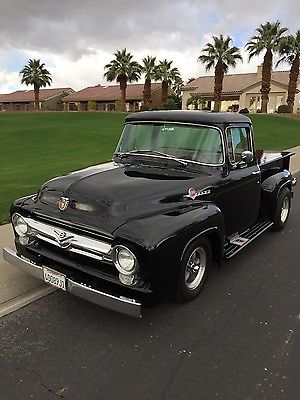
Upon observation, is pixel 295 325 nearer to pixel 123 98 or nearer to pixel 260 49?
pixel 260 49

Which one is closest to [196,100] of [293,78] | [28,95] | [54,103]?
[293,78]

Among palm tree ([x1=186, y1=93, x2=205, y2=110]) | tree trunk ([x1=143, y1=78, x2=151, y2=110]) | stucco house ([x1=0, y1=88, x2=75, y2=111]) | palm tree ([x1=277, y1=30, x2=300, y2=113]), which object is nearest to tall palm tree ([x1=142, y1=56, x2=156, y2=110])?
tree trunk ([x1=143, y1=78, x2=151, y2=110])

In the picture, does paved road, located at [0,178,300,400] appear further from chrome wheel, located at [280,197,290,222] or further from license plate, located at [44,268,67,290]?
chrome wheel, located at [280,197,290,222]

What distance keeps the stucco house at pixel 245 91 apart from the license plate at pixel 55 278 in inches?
1987

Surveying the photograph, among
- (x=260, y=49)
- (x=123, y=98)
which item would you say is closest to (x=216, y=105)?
(x=260, y=49)

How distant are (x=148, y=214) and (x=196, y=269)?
87cm

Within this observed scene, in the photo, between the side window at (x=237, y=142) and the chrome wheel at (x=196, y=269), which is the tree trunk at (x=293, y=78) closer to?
the side window at (x=237, y=142)

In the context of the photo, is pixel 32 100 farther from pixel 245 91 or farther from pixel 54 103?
pixel 245 91

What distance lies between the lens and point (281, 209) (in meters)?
6.16

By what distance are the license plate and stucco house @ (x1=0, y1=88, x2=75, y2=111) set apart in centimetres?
6878

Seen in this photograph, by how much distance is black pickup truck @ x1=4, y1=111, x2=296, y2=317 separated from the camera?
323 cm

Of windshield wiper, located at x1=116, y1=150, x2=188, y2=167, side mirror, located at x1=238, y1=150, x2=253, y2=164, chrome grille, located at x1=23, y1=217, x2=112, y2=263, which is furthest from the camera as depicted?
side mirror, located at x1=238, y1=150, x2=253, y2=164

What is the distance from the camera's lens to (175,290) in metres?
3.62

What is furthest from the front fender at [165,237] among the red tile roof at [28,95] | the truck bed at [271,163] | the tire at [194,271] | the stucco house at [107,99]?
the red tile roof at [28,95]
